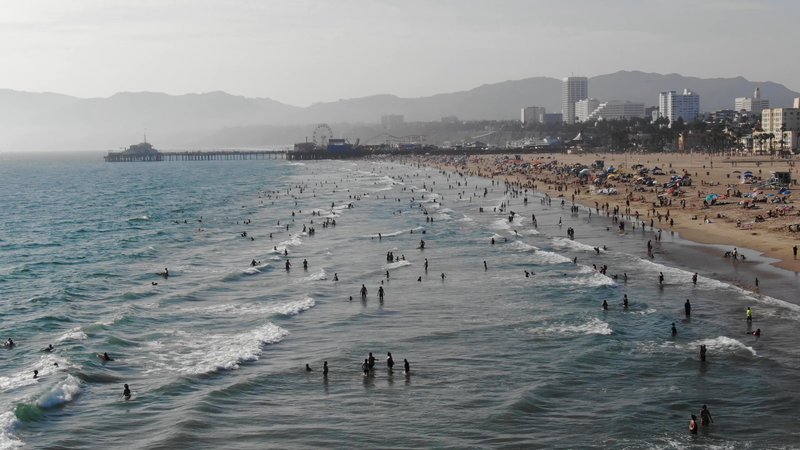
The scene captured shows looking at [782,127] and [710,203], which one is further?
[782,127]

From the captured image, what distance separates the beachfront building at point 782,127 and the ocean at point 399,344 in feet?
333

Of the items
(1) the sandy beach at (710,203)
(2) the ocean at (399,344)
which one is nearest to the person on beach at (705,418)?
(2) the ocean at (399,344)

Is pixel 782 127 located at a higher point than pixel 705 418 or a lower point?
higher

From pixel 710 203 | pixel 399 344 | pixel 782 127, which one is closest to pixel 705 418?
pixel 399 344

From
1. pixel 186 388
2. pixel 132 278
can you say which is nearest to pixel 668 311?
pixel 186 388

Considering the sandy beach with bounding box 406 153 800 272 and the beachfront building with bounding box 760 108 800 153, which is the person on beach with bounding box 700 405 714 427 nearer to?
the sandy beach with bounding box 406 153 800 272

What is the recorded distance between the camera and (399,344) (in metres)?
31.4

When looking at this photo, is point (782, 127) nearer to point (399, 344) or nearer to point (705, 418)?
point (399, 344)

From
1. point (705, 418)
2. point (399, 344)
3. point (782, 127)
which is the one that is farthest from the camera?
point (782, 127)

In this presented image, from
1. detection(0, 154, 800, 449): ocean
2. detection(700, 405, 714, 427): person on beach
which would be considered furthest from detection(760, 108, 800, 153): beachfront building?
detection(700, 405, 714, 427): person on beach

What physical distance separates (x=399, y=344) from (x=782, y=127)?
136 meters

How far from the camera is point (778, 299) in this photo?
118ft

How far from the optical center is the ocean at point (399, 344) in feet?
75.5

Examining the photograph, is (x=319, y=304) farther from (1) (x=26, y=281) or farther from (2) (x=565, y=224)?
(2) (x=565, y=224)
